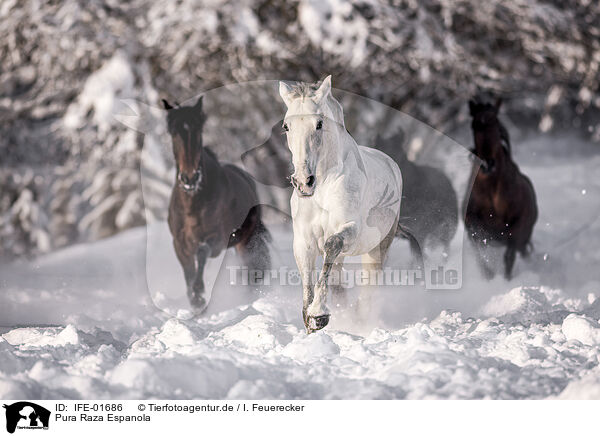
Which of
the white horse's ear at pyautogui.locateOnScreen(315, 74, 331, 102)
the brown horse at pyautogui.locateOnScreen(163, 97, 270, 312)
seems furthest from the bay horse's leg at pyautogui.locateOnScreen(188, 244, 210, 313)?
the white horse's ear at pyautogui.locateOnScreen(315, 74, 331, 102)

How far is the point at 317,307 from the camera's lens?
235cm

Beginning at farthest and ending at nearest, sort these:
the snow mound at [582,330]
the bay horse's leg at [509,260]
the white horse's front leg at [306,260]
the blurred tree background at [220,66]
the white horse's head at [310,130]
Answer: the blurred tree background at [220,66] → the bay horse's leg at [509,260] → the snow mound at [582,330] → the white horse's front leg at [306,260] → the white horse's head at [310,130]

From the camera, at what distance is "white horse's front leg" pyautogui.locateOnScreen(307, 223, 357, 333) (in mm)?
2322

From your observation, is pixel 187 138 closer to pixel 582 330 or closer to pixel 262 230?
pixel 262 230

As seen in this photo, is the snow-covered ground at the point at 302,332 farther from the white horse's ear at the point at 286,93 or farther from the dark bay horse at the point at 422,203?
the white horse's ear at the point at 286,93

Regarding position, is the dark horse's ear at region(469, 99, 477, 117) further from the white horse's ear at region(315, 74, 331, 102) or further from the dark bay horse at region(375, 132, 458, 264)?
the white horse's ear at region(315, 74, 331, 102)

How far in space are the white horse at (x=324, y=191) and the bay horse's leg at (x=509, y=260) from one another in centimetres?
132

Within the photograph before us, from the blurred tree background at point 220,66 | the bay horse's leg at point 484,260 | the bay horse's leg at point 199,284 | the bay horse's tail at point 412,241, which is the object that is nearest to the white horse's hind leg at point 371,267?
the bay horse's tail at point 412,241

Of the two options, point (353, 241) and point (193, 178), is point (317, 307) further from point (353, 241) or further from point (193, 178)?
point (193, 178)

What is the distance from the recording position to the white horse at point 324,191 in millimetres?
2287

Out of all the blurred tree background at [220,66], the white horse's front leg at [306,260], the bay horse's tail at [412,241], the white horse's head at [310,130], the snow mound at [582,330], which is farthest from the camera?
the blurred tree background at [220,66]

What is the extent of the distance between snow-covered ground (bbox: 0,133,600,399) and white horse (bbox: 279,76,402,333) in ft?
1.11

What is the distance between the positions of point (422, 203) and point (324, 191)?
0.74 metres

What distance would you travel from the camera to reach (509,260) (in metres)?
3.65
